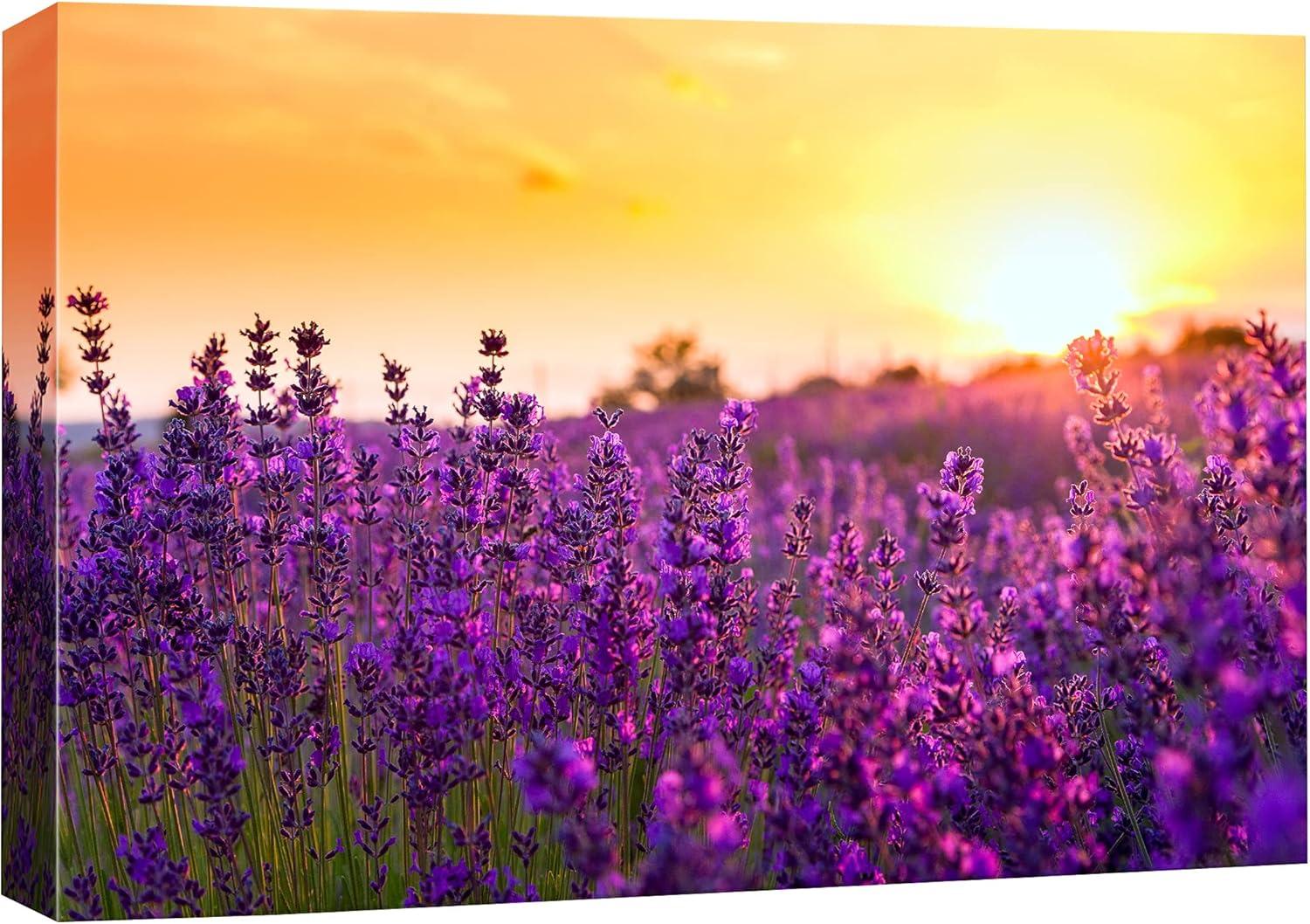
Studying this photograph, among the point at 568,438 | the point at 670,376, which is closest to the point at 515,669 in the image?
the point at 568,438

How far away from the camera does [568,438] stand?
186 inches

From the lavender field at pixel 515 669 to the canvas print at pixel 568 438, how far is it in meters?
0.01

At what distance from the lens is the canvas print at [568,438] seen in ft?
12.5

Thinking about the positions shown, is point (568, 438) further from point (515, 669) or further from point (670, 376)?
point (670, 376)

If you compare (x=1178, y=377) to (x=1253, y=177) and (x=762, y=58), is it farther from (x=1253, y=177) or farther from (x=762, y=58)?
(x=762, y=58)

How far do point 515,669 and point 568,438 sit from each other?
→ 917 millimetres

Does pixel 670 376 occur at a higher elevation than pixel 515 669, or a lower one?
higher

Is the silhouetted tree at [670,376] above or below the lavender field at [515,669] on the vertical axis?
above

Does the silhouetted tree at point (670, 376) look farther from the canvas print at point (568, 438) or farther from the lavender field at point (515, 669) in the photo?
the lavender field at point (515, 669)

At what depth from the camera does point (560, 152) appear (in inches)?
165

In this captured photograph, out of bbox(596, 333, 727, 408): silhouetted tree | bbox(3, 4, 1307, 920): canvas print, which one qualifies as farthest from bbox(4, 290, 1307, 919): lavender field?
bbox(596, 333, 727, 408): silhouetted tree

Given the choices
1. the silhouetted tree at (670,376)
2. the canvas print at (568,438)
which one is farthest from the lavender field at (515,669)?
the silhouetted tree at (670,376)

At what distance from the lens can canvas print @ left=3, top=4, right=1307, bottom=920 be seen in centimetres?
380

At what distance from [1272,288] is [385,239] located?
97.2 inches
